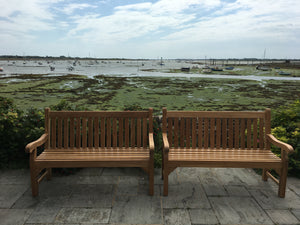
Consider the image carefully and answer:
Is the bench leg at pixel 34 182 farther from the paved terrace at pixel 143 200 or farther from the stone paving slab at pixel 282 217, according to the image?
the stone paving slab at pixel 282 217

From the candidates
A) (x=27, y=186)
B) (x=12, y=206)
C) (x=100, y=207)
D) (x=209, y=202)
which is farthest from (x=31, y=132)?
(x=209, y=202)

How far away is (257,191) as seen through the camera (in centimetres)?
328

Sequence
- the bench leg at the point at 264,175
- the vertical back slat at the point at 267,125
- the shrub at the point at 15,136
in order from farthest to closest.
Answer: the shrub at the point at 15,136, the bench leg at the point at 264,175, the vertical back slat at the point at 267,125

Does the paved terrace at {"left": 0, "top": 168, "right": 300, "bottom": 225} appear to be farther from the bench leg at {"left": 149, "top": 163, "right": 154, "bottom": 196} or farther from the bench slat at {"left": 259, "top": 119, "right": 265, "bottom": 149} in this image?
the bench slat at {"left": 259, "top": 119, "right": 265, "bottom": 149}

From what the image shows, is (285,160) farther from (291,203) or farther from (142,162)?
(142,162)

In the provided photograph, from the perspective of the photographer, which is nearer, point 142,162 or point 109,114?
point 142,162

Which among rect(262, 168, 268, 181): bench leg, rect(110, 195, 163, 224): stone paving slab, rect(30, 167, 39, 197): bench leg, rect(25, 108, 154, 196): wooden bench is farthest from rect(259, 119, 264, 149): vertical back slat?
rect(30, 167, 39, 197): bench leg

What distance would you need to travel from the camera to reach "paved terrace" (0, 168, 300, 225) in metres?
2.64

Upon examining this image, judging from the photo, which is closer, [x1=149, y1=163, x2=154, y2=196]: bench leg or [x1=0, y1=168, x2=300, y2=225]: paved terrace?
[x1=0, y1=168, x2=300, y2=225]: paved terrace

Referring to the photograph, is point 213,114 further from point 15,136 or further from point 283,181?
point 15,136

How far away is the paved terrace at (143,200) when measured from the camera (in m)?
2.64

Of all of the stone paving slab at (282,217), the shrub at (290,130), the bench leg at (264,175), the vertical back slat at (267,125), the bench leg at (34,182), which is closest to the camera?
the stone paving slab at (282,217)

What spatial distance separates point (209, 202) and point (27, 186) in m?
2.59

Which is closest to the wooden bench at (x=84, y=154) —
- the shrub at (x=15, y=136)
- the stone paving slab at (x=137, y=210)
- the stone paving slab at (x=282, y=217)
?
the stone paving slab at (x=137, y=210)
